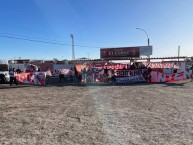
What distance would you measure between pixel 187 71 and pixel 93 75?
9735 mm

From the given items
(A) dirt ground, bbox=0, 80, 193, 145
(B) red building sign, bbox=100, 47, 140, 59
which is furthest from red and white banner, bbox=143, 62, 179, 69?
(A) dirt ground, bbox=0, 80, 193, 145

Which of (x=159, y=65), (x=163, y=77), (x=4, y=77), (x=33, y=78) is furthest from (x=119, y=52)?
(x=4, y=77)

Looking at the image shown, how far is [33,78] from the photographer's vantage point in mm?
26719

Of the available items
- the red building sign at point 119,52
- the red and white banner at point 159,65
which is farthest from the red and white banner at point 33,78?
the red building sign at point 119,52

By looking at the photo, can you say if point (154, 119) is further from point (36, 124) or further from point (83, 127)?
point (36, 124)

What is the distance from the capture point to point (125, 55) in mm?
49500

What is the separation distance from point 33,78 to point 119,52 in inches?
1007

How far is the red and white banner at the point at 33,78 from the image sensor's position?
2633 centimetres

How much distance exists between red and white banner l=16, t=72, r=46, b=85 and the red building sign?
25.2m

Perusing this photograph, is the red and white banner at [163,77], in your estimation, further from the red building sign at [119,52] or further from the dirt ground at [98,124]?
the red building sign at [119,52]

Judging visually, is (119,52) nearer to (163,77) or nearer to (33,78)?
(163,77)

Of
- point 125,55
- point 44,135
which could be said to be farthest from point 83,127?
point 125,55

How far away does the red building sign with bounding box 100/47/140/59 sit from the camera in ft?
161

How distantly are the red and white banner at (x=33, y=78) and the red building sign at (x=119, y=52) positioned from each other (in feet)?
82.7
